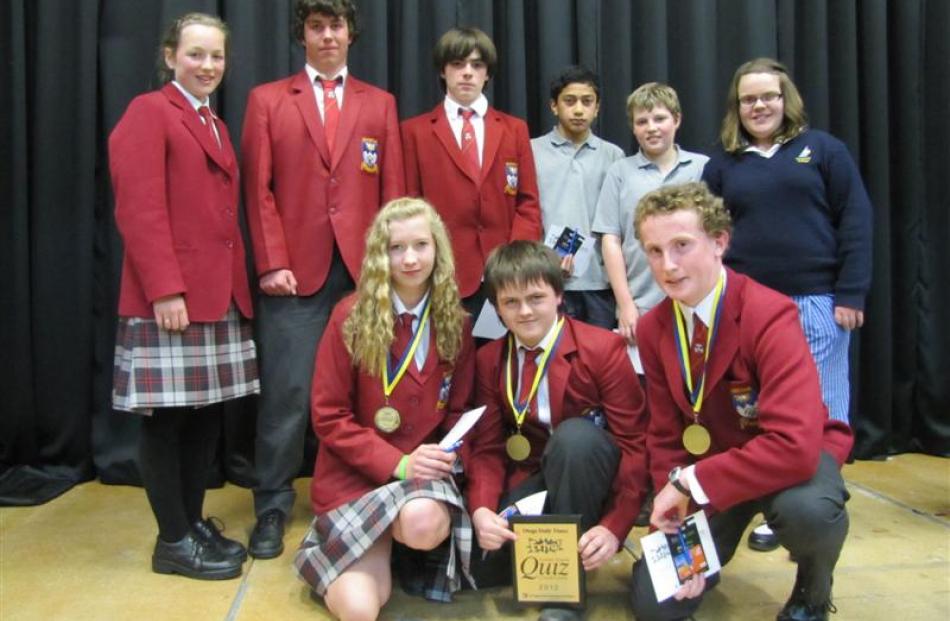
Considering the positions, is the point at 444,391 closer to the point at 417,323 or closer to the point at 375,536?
the point at 417,323

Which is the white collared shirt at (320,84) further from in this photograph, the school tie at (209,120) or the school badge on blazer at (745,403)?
the school badge on blazer at (745,403)

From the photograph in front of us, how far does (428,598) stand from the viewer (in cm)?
192

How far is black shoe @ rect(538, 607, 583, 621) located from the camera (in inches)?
69.1

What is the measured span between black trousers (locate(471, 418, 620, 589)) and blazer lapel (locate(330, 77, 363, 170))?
0.99 meters

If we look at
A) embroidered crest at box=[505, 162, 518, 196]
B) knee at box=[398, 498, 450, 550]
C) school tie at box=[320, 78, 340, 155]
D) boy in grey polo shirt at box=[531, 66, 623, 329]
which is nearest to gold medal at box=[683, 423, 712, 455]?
knee at box=[398, 498, 450, 550]

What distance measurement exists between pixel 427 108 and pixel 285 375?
45.5 inches

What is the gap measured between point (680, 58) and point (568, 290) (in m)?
1.15

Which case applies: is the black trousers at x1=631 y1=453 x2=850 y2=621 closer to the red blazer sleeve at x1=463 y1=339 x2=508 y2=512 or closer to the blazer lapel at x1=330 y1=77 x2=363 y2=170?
the red blazer sleeve at x1=463 y1=339 x2=508 y2=512

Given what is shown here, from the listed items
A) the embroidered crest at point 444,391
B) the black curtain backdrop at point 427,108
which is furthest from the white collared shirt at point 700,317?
the black curtain backdrop at point 427,108

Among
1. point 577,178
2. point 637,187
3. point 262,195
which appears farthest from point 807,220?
point 262,195

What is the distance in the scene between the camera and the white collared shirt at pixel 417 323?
1.97 meters

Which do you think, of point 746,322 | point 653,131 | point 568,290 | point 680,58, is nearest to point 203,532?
point 568,290

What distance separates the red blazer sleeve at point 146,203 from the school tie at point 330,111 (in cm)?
48

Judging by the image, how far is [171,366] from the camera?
6.57ft
